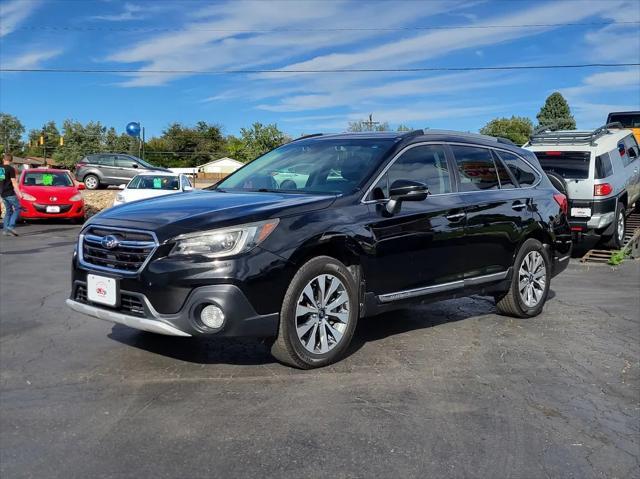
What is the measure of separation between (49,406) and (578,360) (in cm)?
395

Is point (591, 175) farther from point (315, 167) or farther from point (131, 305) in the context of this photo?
point (131, 305)

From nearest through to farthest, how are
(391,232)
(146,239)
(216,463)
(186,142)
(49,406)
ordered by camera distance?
(216,463), (49,406), (146,239), (391,232), (186,142)

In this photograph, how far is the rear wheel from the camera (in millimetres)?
28292

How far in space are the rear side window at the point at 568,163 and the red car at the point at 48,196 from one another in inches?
479

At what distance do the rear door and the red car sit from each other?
45.4 feet

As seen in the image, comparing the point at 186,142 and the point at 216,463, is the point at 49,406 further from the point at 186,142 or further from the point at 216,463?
the point at 186,142

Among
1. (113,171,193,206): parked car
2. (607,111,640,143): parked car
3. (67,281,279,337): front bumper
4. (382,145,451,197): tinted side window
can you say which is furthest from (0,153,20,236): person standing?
(607,111,640,143): parked car

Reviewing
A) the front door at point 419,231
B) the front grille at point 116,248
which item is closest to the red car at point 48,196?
the front grille at point 116,248

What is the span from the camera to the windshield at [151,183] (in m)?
17.2

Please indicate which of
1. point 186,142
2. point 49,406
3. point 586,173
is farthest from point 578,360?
point 186,142

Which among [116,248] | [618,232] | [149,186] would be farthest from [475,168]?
[149,186]

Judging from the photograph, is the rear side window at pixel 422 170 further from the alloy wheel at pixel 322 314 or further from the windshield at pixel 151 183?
the windshield at pixel 151 183

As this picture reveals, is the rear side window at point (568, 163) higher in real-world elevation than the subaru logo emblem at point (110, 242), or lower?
higher

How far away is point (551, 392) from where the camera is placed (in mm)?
4371
